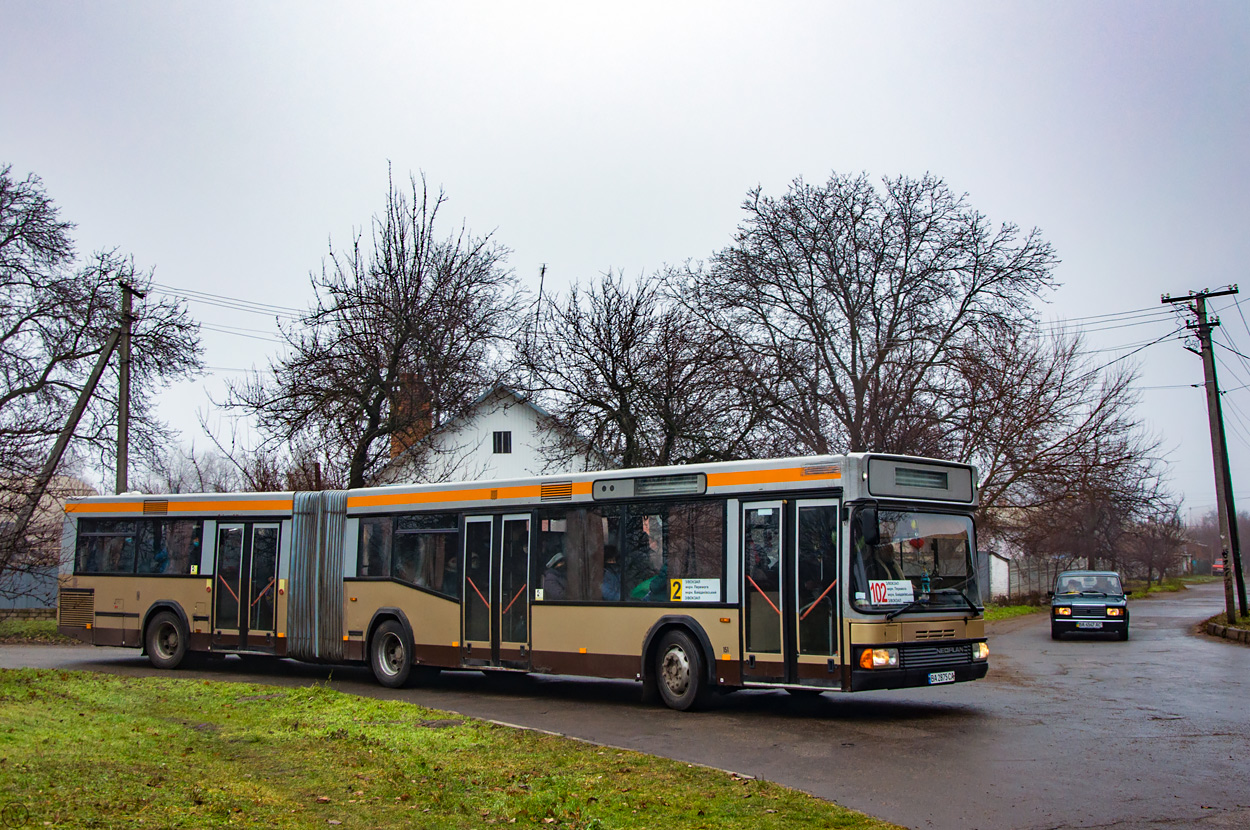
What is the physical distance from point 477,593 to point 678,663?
356 cm

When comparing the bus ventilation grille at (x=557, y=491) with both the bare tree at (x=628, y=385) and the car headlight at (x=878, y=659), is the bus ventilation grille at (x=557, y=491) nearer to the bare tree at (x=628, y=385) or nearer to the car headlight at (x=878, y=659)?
the car headlight at (x=878, y=659)

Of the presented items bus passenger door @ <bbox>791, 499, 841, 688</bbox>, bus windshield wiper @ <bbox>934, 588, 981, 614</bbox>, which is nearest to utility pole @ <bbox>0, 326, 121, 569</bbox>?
bus passenger door @ <bbox>791, 499, 841, 688</bbox>

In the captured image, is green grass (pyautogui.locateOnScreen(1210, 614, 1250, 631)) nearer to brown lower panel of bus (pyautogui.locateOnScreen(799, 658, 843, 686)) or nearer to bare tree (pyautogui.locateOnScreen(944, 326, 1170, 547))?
bare tree (pyautogui.locateOnScreen(944, 326, 1170, 547))

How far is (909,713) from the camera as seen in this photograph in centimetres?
1202

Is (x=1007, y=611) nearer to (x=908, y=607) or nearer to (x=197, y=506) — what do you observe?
(x=197, y=506)

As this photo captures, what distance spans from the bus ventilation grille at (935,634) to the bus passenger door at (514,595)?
17.5ft

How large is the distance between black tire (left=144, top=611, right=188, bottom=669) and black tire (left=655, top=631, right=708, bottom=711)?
964 centimetres

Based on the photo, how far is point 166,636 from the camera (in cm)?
1850

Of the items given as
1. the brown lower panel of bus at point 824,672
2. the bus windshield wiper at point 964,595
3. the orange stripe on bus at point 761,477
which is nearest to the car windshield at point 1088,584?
the bus windshield wiper at point 964,595

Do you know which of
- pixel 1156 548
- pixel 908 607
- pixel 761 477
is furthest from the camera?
pixel 1156 548

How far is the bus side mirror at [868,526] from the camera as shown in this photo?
1126 cm

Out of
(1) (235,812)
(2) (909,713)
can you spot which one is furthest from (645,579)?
(1) (235,812)

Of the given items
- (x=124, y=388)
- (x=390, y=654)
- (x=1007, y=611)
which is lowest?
(x=1007, y=611)

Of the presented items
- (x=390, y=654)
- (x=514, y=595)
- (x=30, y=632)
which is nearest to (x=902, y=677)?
(x=514, y=595)
